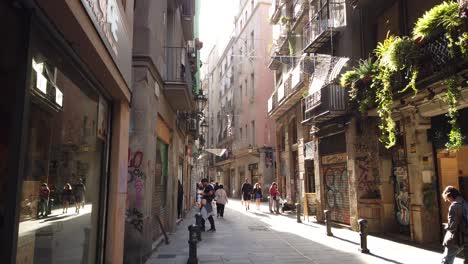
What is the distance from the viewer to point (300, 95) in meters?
20.6

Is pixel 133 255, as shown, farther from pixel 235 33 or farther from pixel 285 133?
pixel 235 33

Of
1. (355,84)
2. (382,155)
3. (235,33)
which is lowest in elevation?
(382,155)

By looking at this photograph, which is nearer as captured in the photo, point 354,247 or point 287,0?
point 354,247

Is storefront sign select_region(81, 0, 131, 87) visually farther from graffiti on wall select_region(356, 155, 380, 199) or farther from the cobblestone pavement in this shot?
graffiti on wall select_region(356, 155, 380, 199)

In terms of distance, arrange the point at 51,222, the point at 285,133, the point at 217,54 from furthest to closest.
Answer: the point at 217,54 → the point at 285,133 → the point at 51,222

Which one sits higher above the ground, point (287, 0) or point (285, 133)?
point (287, 0)

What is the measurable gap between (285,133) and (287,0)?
26.9ft

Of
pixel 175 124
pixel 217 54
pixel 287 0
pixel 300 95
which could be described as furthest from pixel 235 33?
pixel 175 124

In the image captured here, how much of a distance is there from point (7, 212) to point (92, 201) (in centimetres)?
283

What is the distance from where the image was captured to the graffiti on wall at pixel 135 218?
8391 millimetres

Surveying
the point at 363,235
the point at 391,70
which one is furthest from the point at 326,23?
the point at 363,235

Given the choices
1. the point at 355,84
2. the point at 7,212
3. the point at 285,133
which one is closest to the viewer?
the point at 7,212

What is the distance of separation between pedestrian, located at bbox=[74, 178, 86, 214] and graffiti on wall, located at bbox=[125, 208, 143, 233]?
10.5ft

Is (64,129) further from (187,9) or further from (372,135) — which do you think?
(187,9)
